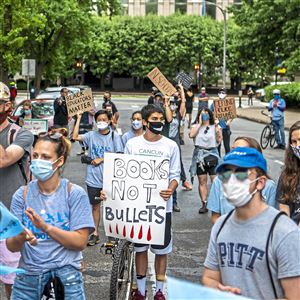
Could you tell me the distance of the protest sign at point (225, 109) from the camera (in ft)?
46.9

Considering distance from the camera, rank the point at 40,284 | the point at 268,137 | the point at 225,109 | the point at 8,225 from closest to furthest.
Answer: the point at 8,225, the point at 40,284, the point at 225,109, the point at 268,137

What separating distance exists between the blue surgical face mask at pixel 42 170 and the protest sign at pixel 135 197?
1.97m

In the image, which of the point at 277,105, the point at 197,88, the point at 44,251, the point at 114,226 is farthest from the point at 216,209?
the point at 197,88

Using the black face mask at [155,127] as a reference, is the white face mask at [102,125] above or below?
below

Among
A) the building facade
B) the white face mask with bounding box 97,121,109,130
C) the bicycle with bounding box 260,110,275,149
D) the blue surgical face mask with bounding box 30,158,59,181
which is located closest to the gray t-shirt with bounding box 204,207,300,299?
the blue surgical face mask with bounding box 30,158,59,181

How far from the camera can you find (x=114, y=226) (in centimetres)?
616

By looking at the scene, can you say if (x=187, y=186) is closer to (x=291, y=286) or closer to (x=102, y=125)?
(x=102, y=125)

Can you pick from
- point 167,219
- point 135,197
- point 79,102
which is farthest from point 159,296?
point 79,102

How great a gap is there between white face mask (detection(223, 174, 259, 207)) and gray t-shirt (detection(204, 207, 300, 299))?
0.10m

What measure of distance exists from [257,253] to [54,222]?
139 centimetres

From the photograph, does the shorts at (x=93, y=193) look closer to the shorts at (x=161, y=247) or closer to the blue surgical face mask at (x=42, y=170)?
the shorts at (x=161, y=247)

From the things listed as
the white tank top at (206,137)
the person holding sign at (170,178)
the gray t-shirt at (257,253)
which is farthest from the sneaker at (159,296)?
the white tank top at (206,137)

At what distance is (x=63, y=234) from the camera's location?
161 inches

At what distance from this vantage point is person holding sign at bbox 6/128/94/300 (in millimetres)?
4184
